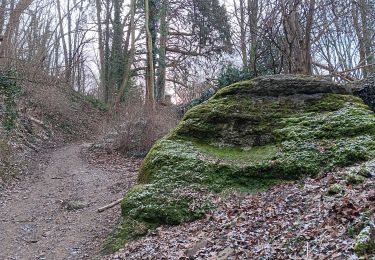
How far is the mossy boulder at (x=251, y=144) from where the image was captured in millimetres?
6707

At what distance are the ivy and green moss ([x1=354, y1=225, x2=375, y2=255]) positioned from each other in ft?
36.8

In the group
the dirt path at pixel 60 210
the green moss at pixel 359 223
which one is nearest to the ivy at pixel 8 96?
the dirt path at pixel 60 210

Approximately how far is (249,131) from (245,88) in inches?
51.6

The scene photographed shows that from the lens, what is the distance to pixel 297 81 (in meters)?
8.78

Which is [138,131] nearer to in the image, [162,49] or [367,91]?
[367,91]

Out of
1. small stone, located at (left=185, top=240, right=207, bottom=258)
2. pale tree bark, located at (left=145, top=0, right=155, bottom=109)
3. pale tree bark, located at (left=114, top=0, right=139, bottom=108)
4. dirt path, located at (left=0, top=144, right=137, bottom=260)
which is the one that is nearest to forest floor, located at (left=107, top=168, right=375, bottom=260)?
small stone, located at (left=185, top=240, right=207, bottom=258)

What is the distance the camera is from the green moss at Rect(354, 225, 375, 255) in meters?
3.21

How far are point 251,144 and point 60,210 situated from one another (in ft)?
15.0

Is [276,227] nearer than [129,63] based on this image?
Yes

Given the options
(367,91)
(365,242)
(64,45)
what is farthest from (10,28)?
(64,45)

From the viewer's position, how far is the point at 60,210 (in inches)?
349

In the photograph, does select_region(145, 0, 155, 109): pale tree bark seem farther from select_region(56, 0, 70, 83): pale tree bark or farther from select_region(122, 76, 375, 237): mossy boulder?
select_region(122, 76, 375, 237): mossy boulder

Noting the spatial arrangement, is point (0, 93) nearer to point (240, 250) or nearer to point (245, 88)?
point (245, 88)

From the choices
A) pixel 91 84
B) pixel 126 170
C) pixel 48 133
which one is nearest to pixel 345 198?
pixel 126 170
